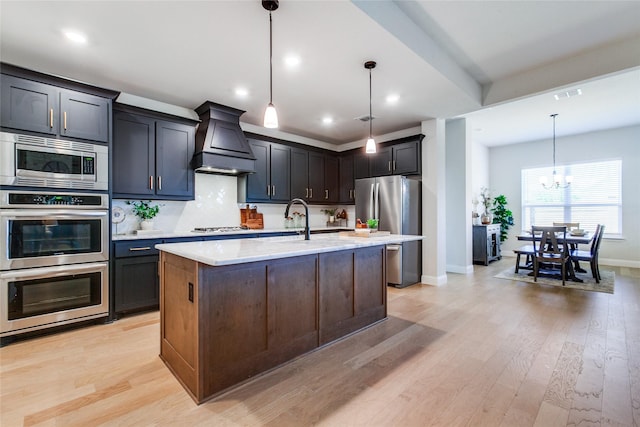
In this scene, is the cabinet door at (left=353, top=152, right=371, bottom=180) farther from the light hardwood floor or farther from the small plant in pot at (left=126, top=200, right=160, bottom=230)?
the small plant in pot at (left=126, top=200, right=160, bottom=230)

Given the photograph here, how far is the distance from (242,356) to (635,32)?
184 inches

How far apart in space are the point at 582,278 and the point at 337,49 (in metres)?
5.72

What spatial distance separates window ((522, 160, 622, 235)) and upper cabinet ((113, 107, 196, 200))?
801 cm

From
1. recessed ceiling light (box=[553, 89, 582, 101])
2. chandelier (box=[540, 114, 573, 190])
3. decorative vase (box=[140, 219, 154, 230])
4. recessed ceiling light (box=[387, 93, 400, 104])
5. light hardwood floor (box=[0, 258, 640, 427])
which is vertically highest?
recessed ceiling light (box=[553, 89, 582, 101])

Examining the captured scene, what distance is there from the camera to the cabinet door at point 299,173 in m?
5.42

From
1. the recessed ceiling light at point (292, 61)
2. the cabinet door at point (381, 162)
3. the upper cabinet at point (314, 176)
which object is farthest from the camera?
the upper cabinet at point (314, 176)

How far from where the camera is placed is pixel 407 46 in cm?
271

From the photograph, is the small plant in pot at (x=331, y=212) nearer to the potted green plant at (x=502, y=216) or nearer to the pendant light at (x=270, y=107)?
the pendant light at (x=270, y=107)

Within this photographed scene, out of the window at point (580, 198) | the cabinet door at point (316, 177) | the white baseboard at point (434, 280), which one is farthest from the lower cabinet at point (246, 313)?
the window at point (580, 198)

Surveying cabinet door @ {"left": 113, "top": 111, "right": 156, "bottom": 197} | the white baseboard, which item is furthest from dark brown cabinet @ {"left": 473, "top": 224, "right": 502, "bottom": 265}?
cabinet door @ {"left": 113, "top": 111, "right": 156, "bottom": 197}

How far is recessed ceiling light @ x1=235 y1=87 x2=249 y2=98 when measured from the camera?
3650 mm

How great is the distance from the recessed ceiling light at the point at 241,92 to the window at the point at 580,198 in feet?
24.2

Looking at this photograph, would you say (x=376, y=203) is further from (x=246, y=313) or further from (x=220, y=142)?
(x=246, y=313)

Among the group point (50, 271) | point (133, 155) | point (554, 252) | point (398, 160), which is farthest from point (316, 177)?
point (554, 252)
